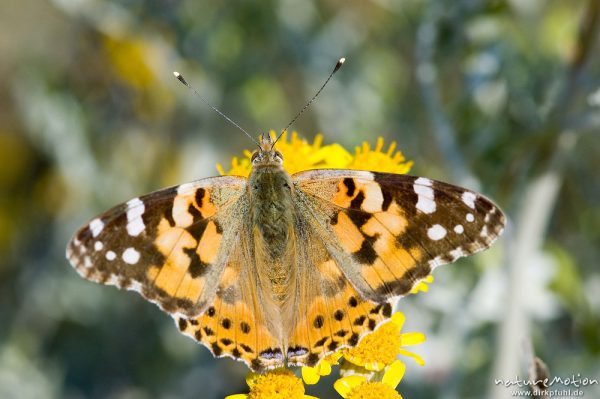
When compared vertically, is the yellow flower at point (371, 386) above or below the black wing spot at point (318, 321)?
below

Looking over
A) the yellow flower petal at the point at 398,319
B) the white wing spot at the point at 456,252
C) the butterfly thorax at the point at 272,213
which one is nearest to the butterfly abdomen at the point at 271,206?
the butterfly thorax at the point at 272,213

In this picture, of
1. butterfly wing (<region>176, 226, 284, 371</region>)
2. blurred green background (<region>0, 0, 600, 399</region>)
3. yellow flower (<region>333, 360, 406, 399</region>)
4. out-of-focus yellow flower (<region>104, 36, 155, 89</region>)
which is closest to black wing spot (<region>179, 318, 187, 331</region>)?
butterfly wing (<region>176, 226, 284, 371</region>)

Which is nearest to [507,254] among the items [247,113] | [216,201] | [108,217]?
[216,201]

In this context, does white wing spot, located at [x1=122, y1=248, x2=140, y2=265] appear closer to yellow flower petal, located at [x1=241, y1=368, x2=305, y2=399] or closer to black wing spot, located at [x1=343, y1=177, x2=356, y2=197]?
yellow flower petal, located at [x1=241, y1=368, x2=305, y2=399]

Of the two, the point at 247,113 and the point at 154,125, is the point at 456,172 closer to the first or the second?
the point at 247,113

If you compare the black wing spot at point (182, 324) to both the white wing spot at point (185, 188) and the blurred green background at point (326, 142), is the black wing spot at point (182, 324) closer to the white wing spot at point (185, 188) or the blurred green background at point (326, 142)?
the white wing spot at point (185, 188)
